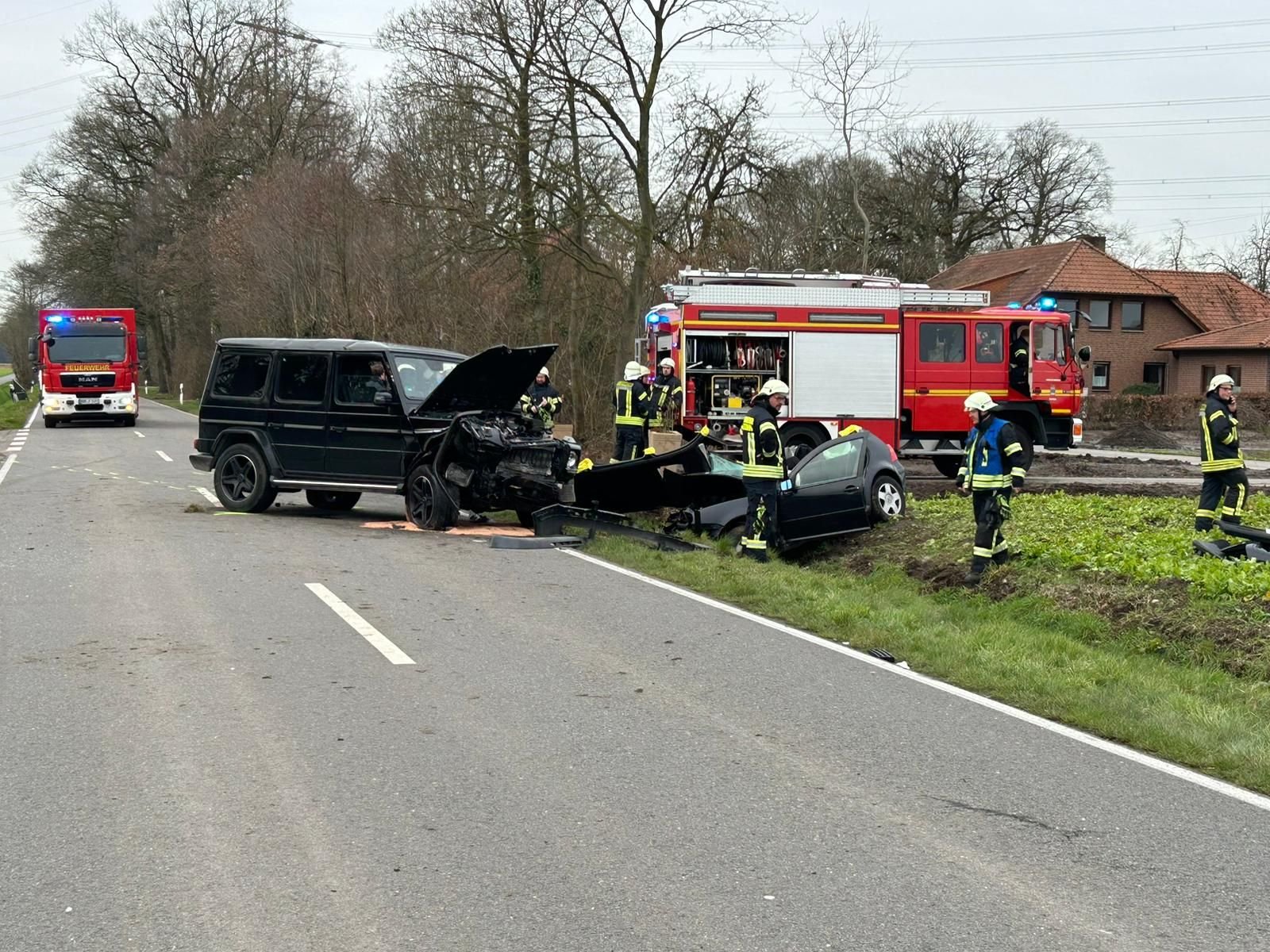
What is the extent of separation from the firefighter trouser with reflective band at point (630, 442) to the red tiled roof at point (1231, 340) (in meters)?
36.3

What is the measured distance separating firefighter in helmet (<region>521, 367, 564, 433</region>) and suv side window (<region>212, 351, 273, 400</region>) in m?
3.10

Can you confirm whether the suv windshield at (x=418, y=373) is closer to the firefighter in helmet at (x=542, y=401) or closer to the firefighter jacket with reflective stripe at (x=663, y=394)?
the firefighter in helmet at (x=542, y=401)

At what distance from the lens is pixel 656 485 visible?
13.5m

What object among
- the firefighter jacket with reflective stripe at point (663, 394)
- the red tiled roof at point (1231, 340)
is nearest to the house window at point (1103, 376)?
the red tiled roof at point (1231, 340)

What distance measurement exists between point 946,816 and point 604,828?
1393 mm

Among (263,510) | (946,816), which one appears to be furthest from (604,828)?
(263,510)

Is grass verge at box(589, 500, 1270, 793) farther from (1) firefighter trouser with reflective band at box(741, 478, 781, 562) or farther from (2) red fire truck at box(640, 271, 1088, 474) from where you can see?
(2) red fire truck at box(640, 271, 1088, 474)

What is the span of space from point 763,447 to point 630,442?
4664 millimetres

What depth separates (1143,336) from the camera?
5184cm

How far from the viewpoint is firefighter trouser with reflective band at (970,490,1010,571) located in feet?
36.0

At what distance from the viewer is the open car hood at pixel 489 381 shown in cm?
1365

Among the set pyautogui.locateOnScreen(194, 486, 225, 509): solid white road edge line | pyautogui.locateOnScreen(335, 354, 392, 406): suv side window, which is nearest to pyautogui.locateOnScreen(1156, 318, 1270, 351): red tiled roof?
pyautogui.locateOnScreen(194, 486, 225, 509): solid white road edge line

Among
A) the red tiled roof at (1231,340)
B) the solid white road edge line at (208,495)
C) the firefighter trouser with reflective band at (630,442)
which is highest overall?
the red tiled roof at (1231,340)

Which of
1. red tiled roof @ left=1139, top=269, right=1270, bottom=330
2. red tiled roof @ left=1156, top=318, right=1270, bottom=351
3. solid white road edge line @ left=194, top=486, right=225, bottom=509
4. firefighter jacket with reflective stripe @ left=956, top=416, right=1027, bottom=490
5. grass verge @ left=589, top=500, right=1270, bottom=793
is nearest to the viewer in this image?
grass verge @ left=589, top=500, right=1270, bottom=793
